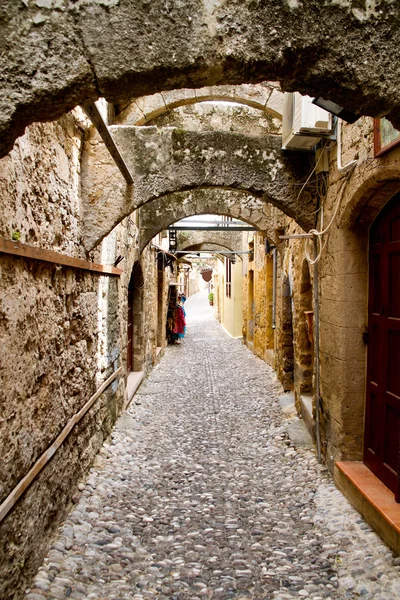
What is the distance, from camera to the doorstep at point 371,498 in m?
2.53

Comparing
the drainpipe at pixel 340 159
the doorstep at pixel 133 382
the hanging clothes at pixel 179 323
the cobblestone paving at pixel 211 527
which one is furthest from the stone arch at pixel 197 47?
the hanging clothes at pixel 179 323

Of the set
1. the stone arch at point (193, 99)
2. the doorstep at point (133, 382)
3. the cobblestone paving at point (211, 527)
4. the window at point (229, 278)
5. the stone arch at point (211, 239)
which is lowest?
the cobblestone paving at point (211, 527)

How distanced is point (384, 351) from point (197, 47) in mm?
2340

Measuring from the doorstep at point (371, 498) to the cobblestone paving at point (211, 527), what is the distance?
76 mm

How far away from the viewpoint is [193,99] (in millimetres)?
5906

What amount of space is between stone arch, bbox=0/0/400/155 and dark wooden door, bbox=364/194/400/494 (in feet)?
5.33

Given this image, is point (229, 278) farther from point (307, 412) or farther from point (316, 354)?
point (316, 354)

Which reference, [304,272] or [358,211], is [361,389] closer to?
[358,211]

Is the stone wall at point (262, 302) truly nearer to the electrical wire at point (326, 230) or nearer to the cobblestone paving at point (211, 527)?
the cobblestone paving at point (211, 527)

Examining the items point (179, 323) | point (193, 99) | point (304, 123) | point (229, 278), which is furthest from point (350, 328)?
point (229, 278)

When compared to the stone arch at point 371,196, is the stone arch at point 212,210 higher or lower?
higher

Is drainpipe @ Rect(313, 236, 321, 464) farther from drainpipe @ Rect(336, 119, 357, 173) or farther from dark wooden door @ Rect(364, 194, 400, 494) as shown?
drainpipe @ Rect(336, 119, 357, 173)

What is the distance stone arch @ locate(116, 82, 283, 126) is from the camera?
5.82m

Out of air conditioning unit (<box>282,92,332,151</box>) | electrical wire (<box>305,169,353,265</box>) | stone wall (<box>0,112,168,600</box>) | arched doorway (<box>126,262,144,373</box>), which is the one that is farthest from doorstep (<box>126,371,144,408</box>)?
air conditioning unit (<box>282,92,332,151</box>)
